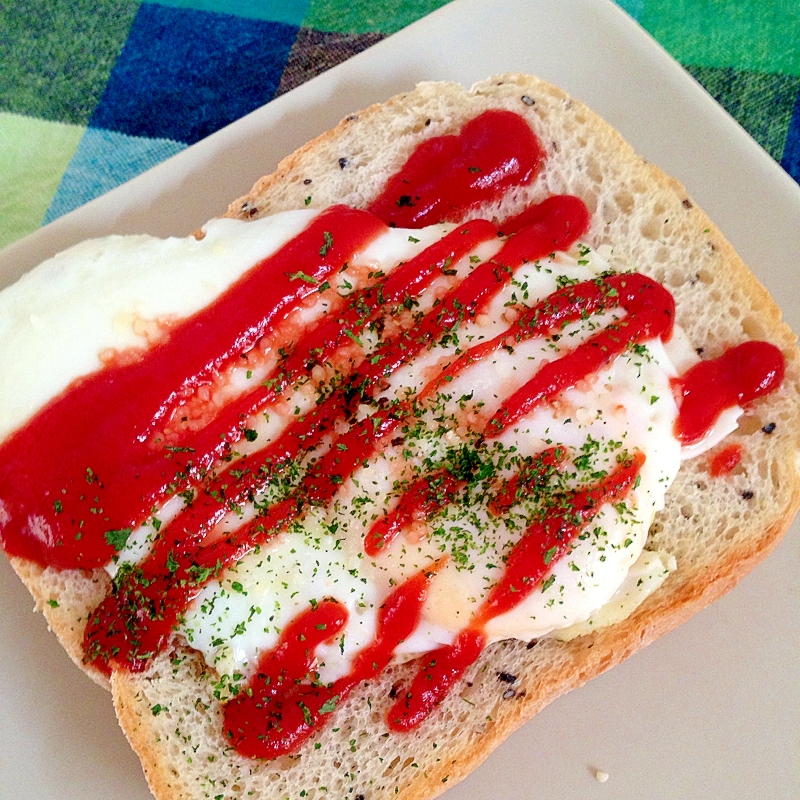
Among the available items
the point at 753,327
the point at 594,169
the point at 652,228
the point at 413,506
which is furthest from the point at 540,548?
the point at 594,169

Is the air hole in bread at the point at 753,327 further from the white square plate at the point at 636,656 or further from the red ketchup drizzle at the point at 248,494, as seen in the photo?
the red ketchup drizzle at the point at 248,494

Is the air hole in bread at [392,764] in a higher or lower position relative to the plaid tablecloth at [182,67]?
lower

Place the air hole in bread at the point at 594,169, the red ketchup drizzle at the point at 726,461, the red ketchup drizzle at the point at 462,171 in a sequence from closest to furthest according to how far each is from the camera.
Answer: the red ketchup drizzle at the point at 726,461, the red ketchup drizzle at the point at 462,171, the air hole in bread at the point at 594,169

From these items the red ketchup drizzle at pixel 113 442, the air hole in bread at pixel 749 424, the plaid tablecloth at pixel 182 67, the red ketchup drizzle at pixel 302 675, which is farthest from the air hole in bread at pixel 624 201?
the red ketchup drizzle at pixel 302 675

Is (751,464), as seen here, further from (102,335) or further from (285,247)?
(102,335)

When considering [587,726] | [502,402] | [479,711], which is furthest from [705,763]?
[502,402]

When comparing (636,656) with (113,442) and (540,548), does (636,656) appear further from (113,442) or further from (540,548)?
(113,442)

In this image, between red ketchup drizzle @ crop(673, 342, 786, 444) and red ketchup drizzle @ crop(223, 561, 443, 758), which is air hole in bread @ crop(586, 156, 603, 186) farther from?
red ketchup drizzle @ crop(223, 561, 443, 758)
